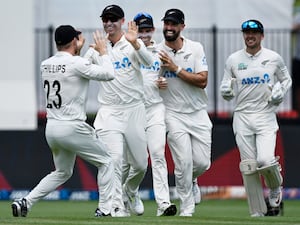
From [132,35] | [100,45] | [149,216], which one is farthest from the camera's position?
[149,216]

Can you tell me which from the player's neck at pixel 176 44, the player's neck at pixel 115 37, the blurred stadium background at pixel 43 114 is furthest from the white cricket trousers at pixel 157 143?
the blurred stadium background at pixel 43 114

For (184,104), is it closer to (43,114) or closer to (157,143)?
(157,143)

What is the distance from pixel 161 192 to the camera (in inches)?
609

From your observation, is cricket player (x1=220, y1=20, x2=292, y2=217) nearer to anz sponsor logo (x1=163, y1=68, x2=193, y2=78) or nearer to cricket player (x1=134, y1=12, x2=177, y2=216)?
anz sponsor logo (x1=163, y1=68, x2=193, y2=78)

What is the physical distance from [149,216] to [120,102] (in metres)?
1.37

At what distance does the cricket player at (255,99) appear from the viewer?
1580 cm

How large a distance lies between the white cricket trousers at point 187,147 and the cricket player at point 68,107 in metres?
1.52

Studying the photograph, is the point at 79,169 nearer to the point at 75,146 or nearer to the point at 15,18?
the point at 15,18

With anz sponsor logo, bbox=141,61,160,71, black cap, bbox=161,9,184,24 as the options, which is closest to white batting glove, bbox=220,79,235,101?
anz sponsor logo, bbox=141,61,160,71

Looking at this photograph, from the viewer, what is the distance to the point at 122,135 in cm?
1496

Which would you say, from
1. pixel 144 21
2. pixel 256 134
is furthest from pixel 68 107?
pixel 256 134

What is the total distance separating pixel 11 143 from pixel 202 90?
16.4 ft

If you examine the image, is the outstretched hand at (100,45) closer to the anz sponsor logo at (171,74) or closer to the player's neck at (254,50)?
the anz sponsor logo at (171,74)

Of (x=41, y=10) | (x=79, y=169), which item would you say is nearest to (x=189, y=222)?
(x=79, y=169)
